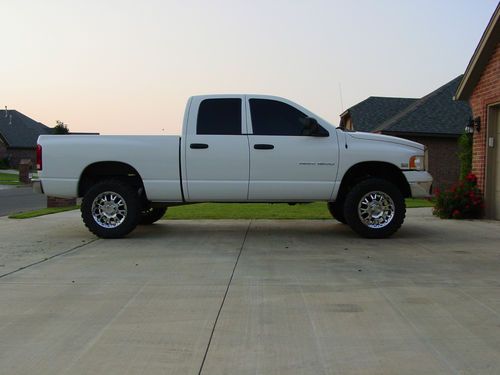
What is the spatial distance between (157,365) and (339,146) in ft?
18.0

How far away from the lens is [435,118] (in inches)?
953

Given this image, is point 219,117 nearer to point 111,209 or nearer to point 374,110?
point 111,209

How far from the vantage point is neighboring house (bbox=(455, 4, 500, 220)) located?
10.7m

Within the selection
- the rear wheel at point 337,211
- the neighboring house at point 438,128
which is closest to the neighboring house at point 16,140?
the neighboring house at point 438,128

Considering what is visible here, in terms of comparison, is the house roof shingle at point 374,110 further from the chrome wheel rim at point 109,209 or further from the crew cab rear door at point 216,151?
the chrome wheel rim at point 109,209

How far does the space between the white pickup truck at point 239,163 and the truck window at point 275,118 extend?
0.05 feet

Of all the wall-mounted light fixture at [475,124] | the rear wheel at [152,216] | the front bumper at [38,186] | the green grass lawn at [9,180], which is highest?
the wall-mounted light fixture at [475,124]

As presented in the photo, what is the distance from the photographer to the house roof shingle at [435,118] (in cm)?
2322

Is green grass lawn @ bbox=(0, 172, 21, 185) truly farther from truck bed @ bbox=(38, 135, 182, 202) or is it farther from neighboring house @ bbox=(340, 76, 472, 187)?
truck bed @ bbox=(38, 135, 182, 202)

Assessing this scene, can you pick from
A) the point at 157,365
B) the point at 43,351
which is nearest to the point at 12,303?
the point at 43,351

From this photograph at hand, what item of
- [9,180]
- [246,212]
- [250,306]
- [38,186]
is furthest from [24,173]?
[250,306]

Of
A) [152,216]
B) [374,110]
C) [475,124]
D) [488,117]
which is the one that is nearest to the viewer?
[152,216]

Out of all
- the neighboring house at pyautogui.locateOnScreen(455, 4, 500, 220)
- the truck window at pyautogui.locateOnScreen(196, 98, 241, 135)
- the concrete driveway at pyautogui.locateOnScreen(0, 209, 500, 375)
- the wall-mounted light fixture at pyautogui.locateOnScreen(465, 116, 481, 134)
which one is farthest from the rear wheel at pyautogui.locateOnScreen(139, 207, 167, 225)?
the wall-mounted light fixture at pyautogui.locateOnScreen(465, 116, 481, 134)

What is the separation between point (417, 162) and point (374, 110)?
21140 mm
